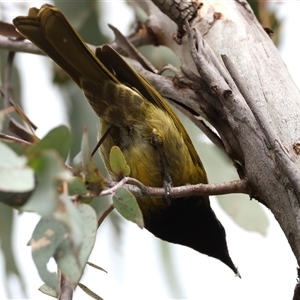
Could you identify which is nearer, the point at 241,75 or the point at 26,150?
the point at 26,150

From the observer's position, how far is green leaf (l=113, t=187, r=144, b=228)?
112 centimetres

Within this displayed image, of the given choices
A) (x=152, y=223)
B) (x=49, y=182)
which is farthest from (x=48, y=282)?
(x=152, y=223)

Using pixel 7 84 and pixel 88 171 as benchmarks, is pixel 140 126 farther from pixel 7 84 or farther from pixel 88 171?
pixel 88 171

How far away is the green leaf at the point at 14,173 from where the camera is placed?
0.90 meters

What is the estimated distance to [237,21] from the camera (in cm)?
188

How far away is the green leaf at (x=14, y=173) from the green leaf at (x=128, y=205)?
0.23 m

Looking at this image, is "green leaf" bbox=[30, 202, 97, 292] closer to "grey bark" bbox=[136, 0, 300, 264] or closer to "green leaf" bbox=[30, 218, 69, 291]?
"green leaf" bbox=[30, 218, 69, 291]

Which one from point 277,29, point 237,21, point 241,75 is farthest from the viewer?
point 277,29

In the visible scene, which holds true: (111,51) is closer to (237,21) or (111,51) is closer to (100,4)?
(237,21)

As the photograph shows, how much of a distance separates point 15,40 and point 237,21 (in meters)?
0.91

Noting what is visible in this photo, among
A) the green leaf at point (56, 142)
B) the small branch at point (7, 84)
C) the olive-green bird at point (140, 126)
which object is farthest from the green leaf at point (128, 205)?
the small branch at point (7, 84)

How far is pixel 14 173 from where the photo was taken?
0.93 metres

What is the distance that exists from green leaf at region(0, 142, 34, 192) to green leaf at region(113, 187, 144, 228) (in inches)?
9.2

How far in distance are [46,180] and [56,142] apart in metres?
0.10
